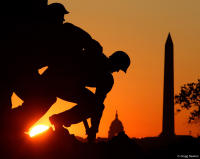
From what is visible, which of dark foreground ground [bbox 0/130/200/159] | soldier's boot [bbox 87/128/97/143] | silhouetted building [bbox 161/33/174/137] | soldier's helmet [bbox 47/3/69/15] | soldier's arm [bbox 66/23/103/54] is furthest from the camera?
silhouetted building [bbox 161/33/174/137]

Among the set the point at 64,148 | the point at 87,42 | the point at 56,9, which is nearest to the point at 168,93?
the point at 87,42

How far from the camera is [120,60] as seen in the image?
10.7 meters

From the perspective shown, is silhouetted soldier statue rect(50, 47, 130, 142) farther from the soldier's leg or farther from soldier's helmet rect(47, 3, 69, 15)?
soldier's helmet rect(47, 3, 69, 15)

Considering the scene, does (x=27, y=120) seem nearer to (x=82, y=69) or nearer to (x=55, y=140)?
(x=55, y=140)

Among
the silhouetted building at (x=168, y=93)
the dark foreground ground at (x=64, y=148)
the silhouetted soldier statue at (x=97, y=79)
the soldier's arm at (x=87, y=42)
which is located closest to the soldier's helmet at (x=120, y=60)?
the silhouetted soldier statue at (x=97, y=79)

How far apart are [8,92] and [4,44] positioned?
35.7 inches

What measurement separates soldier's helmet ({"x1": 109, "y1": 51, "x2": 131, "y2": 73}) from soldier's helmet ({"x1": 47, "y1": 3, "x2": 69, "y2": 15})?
142 cm

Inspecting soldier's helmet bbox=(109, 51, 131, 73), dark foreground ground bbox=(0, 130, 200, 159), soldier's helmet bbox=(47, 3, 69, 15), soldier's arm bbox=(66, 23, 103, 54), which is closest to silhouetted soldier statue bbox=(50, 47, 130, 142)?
soldier's helmet bbox=(109, 51, 131, 73)

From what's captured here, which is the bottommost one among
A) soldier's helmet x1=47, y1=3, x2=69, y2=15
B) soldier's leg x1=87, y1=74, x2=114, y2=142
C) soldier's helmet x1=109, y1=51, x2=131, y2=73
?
soldier's leg x1=87, y1=74, x2=114, y2=142

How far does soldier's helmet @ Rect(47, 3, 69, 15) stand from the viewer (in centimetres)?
991

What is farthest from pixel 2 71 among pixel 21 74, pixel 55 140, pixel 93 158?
pixel 93 158

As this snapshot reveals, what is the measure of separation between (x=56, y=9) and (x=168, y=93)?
36907 mm

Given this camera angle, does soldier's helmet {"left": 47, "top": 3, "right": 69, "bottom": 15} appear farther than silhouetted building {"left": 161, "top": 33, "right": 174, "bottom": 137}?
No

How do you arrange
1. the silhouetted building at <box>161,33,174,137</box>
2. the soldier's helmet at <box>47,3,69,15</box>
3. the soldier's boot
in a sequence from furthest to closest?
the silhouetted building at <box>161,33,174,137</box>
the soldier's boot
the soldier's helmet at <box>47,3,69,15</box>
